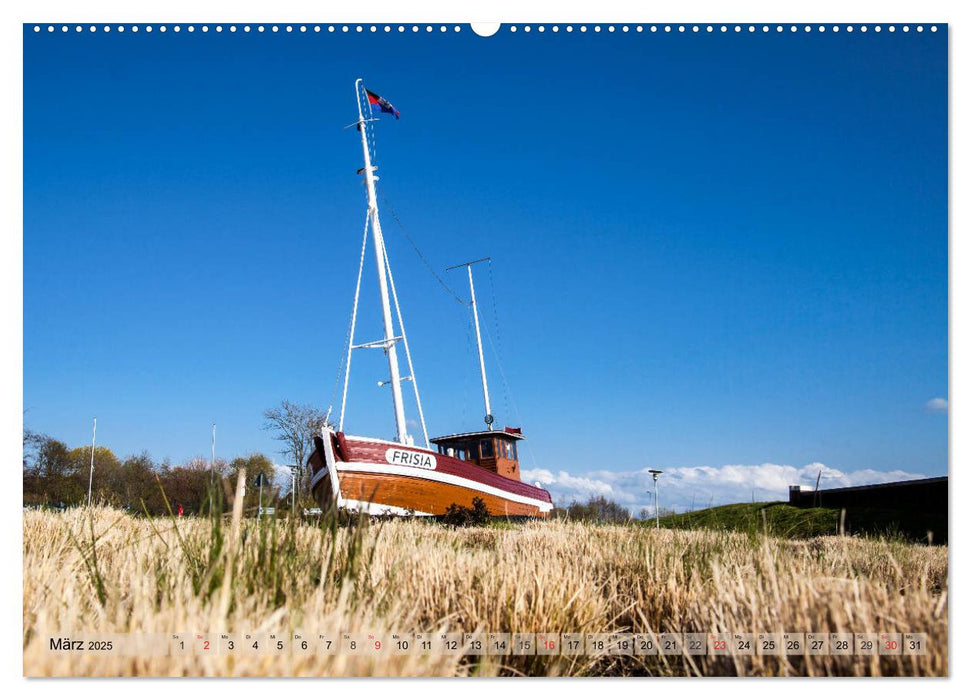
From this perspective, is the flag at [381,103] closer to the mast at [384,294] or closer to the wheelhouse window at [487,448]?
the mast at [384,294]

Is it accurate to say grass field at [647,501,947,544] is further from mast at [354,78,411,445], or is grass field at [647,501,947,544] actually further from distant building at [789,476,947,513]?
mast at [354,78,411,445]

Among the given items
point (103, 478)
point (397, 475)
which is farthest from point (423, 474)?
point (103, 478)

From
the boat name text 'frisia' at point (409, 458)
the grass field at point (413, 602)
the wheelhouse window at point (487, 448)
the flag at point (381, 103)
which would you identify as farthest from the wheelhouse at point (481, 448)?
the grass field at point (413, 602)

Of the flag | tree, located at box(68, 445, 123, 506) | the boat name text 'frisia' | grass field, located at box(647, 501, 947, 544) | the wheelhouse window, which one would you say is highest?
the flag

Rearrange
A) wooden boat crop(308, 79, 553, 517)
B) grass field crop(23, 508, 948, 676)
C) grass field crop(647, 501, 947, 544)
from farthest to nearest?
wooden boat crop(308, 79, 553, 517), grass field crop(647, 501, 947, 544), grass field crop(23, 508, 948, 676)

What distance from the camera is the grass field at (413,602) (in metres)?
1.93

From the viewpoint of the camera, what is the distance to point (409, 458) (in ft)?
56.4

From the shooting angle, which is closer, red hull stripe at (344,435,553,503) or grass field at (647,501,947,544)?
grass field at (647,501,947,544)

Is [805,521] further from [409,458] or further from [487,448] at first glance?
[487,448]

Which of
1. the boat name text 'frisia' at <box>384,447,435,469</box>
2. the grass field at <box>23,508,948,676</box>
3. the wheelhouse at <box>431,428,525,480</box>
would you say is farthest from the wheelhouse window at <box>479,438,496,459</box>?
the grass field at <box>23,508,948,676</box>

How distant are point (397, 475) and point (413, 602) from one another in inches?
550

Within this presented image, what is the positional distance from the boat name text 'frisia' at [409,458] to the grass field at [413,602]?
465 inches

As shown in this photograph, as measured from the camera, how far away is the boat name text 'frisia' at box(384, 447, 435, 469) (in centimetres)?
1689
